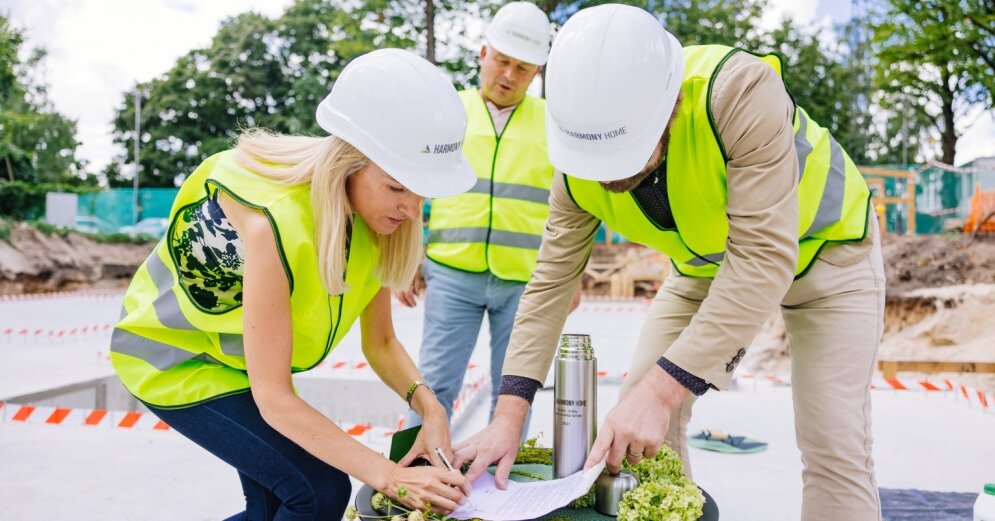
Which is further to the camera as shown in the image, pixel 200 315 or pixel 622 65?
pixel 200 315

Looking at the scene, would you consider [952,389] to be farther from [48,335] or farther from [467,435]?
[48,335]

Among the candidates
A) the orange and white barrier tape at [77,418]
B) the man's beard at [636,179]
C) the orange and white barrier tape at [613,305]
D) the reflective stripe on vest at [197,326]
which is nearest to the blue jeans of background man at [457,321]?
the orange and white barrier tape at [77,418]

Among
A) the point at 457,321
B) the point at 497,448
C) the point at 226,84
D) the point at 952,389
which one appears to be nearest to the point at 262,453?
the point at 497,448

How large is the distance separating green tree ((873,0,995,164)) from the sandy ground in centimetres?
1516

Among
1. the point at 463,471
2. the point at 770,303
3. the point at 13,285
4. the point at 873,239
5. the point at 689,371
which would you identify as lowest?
the point at 13,285

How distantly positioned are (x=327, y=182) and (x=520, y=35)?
2.21 meters

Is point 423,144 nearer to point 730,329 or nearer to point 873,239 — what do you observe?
point 730,329

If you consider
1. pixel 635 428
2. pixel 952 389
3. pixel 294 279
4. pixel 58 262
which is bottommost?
pixel 58 262

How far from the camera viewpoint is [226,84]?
34500 millimetres

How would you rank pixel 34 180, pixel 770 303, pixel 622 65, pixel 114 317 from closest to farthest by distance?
1. pixel 622 65
2. pixel 770 303
3. pixel 114 317
4. pixel 34 180

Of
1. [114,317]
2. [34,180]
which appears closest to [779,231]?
[114,317]

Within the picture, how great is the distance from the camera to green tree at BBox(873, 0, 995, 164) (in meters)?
17.3

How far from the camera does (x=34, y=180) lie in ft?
86.9

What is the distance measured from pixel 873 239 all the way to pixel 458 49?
18.2m
